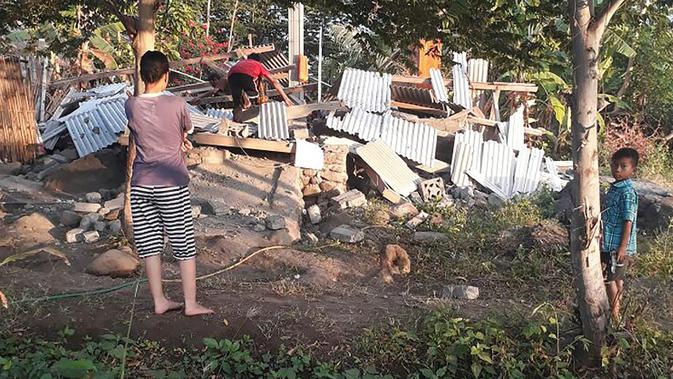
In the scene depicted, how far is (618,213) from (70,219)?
6.14 m

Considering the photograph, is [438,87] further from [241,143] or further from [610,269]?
[610,269]

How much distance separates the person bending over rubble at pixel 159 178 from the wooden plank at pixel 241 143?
18.1 feet

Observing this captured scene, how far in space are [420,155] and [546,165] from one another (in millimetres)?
3504

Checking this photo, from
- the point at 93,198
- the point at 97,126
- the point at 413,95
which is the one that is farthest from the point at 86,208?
the point at 413,95

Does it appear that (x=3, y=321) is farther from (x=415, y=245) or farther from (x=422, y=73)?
(x=422, y=73)

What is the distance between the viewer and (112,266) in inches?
210

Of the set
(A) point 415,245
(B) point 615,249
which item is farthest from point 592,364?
(A) point 415,245

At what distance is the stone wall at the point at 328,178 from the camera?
10.0 metres

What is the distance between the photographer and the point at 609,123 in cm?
1714

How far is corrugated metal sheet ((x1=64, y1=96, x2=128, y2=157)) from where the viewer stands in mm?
10430

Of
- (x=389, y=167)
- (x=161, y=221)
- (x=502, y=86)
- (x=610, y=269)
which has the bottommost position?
(x=389, y=167)

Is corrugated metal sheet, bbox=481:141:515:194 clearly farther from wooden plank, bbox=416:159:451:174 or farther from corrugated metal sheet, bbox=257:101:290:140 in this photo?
corrugated metal sheet, bbox=257:101:290:140

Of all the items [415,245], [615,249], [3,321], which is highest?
[615,249]

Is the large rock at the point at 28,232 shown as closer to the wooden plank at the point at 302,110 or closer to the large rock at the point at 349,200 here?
the large rock at the point at 349,200
